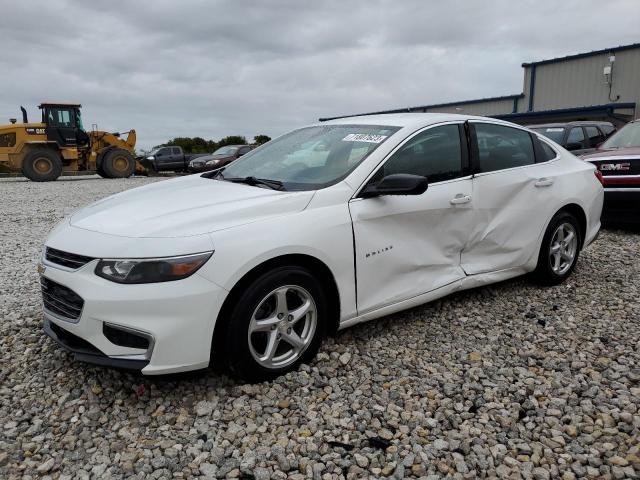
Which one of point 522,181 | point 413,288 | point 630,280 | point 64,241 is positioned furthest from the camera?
point 630,280

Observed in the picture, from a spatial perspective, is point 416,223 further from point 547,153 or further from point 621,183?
point 621,183

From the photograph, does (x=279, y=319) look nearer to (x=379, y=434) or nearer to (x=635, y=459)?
(x=379, y=434)

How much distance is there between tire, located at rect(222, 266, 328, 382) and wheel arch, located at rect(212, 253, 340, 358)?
2cm

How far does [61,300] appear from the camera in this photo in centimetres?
277

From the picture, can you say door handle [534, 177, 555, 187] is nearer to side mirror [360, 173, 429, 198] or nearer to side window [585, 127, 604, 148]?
side mirror [360, 173, 429, 198]

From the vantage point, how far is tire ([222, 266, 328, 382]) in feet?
8.80

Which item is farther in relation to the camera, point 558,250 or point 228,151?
point 228,151

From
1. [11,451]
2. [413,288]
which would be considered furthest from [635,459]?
[11,451]

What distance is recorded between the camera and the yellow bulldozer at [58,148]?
18562 mm

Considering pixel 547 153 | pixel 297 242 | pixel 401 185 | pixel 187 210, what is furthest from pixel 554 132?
pixel 187 210

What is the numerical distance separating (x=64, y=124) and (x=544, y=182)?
19474 millimetres

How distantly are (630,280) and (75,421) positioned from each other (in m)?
4.67

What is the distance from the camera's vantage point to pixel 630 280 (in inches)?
187

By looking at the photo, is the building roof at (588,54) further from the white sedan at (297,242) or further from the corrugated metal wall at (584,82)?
the white sedan at (297,242)
